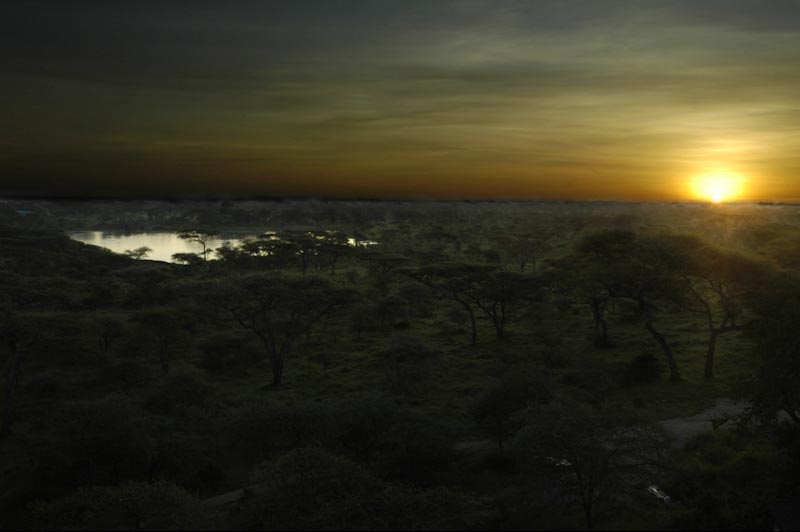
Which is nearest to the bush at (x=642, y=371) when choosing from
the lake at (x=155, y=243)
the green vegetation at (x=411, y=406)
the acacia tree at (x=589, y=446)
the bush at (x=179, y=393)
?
the green vegetation at (x=411, y=406)

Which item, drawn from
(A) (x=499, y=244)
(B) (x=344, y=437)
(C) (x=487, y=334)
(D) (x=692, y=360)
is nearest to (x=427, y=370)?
(B) (x=344, y=437)

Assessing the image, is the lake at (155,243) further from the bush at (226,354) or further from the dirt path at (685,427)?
the dirt path at (685,427)

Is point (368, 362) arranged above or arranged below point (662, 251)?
below

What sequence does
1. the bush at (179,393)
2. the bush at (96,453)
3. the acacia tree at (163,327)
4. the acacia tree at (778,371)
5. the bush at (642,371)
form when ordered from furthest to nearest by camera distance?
1. the acacia tree at (163,327)
2. the bush at (642,371)
3. the bush at (179,393)
4. the bush at (96,453)
5. the acacia tree at (778,371)

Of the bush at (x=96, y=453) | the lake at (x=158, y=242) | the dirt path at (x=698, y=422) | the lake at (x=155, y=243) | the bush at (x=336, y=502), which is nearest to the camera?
the bush at (x=336, y=502)

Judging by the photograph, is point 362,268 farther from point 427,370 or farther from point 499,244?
point 427,370

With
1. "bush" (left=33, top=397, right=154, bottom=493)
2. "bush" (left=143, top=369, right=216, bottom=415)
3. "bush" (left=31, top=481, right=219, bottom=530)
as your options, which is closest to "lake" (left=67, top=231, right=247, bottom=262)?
"bush" (left=143, top=369, right=216, bottom=415)

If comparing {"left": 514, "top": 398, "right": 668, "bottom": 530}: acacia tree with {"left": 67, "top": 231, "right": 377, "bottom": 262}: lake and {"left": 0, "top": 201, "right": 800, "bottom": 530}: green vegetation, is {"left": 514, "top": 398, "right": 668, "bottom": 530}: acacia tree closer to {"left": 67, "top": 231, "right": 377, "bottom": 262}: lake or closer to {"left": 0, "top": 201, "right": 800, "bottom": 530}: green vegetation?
{"left": 0, "top": 201, "right": 800, "bottom": 530}: green vegetation

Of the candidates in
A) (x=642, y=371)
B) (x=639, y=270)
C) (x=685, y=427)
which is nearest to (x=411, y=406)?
(x=685, y=427)
